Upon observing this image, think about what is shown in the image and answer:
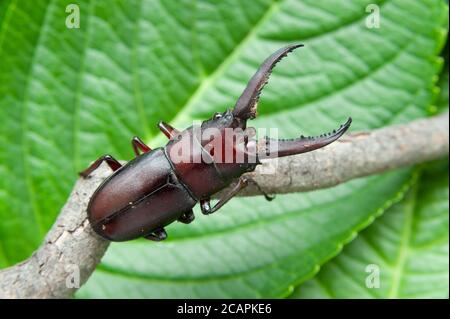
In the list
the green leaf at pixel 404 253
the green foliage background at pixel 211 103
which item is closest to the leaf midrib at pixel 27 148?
the green foliage background at pixel 211 103

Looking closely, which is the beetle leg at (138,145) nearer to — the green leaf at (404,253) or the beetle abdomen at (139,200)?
the beetle abdomen at (139,200)

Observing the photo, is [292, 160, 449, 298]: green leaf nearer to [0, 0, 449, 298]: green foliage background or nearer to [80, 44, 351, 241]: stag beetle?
[0, 0, 449, 298]: green foliage background

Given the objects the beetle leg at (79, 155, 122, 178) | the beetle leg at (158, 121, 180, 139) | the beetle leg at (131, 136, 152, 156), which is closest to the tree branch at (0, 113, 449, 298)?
the beetle leg at (79, 155, 122, 178)

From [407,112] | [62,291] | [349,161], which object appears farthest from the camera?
[407,112]

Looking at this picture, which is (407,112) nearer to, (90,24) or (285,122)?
(285,122)

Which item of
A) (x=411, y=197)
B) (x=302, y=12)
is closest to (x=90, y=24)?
(x=302, y=12)
